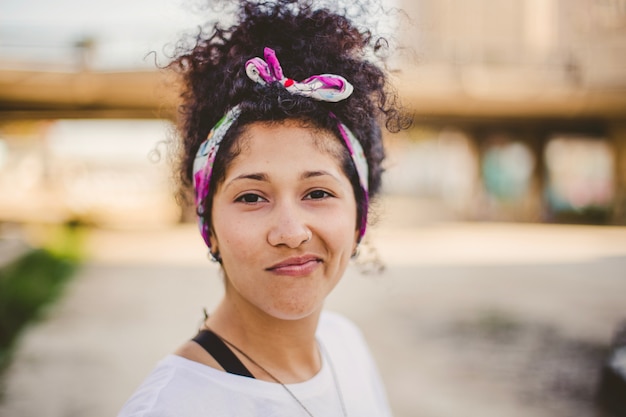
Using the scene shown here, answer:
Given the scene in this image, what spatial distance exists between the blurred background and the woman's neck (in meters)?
0.70

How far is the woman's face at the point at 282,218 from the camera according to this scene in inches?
49.8

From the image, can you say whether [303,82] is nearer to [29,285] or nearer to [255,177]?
[255,177]

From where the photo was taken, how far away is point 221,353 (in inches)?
52.5

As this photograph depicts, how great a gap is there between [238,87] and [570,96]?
16892 mm

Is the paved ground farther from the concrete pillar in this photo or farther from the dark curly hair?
the concrete pillar

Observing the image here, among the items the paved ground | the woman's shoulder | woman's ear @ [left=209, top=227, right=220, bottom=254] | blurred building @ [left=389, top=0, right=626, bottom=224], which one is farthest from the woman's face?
blurred building @ [left=389, top=0, right=626, bottom=224]

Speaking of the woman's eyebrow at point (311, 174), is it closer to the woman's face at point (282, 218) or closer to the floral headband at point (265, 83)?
the woman's face at point (282, 218)

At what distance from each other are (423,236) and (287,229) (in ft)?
44.7

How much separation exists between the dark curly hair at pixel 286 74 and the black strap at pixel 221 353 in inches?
12.1

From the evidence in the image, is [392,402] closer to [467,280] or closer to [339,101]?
[339,101]

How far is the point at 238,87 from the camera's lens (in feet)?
4.49

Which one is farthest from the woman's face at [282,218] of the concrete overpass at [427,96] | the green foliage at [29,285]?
the concrete overpass at [427,96]

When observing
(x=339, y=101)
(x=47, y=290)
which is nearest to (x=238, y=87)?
(x=339, y=101)

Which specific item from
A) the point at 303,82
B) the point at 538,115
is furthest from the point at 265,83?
the point at 538,115
